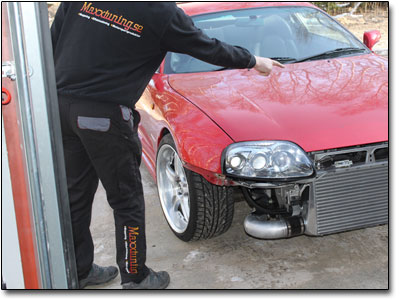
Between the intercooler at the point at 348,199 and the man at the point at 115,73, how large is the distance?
2.44 feet

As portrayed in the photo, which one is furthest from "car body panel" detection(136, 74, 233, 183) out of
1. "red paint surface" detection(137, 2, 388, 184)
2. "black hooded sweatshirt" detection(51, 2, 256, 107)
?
"black hooded sweatshirt" detection(51, 2, 256, 107)

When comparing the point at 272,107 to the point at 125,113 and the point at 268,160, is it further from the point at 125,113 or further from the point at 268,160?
the point at 125,113

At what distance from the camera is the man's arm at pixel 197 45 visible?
7.83 ft

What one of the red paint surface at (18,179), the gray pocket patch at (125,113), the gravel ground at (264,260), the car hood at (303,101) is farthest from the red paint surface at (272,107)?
the red paint surface at (18,179)

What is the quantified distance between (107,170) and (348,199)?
1246mm

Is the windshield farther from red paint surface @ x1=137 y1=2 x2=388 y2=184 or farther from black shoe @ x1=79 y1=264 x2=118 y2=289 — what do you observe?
black shoe @ x1=79 y1=264 x2=118 y2=289

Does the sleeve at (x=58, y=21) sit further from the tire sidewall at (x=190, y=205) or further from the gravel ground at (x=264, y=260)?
the gravel ground at (x=264, y=260)

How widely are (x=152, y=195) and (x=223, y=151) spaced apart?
166 centimetres

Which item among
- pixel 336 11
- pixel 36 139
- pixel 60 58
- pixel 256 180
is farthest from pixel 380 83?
pixel 336 11

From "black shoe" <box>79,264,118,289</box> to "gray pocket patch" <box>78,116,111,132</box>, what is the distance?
990 millimetres

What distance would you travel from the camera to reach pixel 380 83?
10.0ft

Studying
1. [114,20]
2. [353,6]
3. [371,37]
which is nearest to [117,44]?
[114,20]

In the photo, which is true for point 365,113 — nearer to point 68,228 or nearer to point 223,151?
point 223,151

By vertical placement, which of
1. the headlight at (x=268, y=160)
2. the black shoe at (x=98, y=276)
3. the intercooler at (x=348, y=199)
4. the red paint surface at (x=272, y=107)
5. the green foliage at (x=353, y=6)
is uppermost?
the green foliage at (x=353, y=6)
